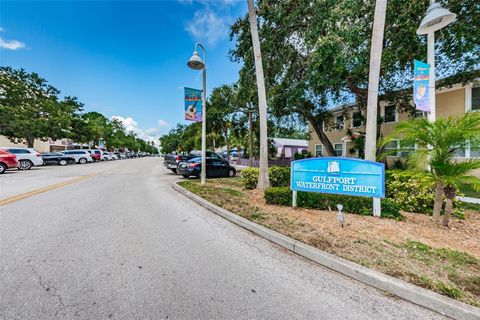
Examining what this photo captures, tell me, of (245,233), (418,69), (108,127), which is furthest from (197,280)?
(108,127)

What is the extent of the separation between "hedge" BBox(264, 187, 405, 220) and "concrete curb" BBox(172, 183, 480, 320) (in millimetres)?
2153

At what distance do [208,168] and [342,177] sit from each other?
958 centimetres

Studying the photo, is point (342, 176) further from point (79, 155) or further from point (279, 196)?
A: point (79, 155)

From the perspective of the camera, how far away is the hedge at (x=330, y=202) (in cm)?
507

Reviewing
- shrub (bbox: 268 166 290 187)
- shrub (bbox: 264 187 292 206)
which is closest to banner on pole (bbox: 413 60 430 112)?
shrub (bbox: 264 187 292 206)

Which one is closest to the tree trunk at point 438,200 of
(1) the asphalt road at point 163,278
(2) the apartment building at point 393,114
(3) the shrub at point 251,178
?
(2) the apartment building at point 393,114

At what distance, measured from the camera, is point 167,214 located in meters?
5.71

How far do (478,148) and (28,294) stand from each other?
7.54 m

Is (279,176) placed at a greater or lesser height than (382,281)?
greater

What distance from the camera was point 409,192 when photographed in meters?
5.77

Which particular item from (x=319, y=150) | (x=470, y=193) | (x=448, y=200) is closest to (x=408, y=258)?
Result: (x=448, y=200)

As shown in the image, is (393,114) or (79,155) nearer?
(393,114)

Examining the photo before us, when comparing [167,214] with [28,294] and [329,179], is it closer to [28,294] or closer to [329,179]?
[28,294]

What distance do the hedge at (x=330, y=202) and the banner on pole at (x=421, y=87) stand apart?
118 inches
